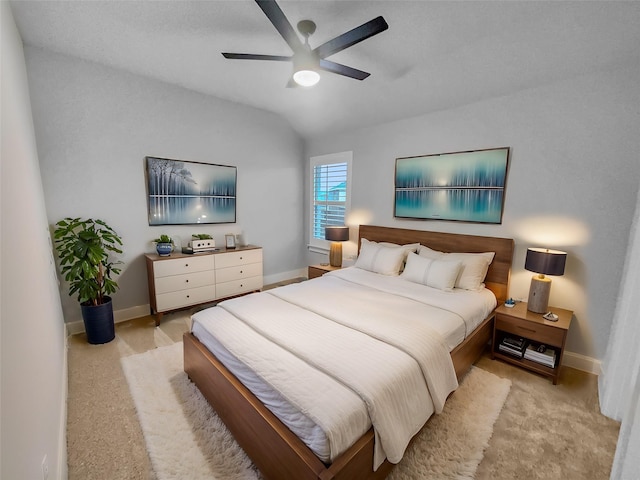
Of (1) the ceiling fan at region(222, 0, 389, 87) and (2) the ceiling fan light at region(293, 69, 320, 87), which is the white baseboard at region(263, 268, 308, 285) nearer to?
(1) the ceiling fan at region(222, 0, 389, 87)

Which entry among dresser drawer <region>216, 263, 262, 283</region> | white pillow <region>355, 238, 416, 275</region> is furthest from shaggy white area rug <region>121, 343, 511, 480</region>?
dresser drawer <region>216, 263, 262, 283</region>

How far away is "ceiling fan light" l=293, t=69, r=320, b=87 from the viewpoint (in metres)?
1.92

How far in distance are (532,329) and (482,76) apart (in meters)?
2.31

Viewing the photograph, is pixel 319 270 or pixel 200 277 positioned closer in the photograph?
pixel 200 277

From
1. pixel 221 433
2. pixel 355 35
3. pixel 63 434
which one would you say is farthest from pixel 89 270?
pixel 355 35

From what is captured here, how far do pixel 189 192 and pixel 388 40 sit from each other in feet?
9.23

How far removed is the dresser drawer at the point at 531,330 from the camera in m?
2.19

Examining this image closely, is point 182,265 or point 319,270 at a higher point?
point 182,265

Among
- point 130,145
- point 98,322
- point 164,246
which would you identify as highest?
point 130,145

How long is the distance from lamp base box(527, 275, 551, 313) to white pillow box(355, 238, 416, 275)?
124 centimetres

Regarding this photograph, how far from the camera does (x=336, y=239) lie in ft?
13.0

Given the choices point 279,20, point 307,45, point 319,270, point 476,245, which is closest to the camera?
point 279,20

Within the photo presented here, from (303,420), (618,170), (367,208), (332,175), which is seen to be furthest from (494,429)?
(332,175)

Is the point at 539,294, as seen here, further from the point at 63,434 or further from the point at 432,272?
the point at 63,434
